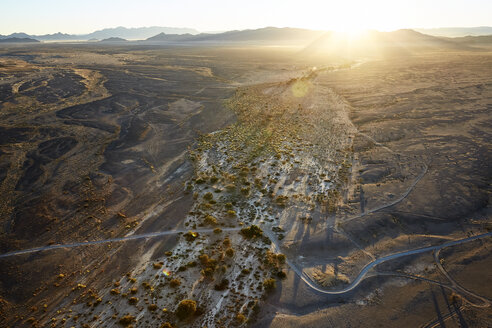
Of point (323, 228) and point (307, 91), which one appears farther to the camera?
point (307, 91)

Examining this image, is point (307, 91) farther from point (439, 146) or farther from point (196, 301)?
point (196, 301)

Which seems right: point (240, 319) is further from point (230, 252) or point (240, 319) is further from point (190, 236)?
point (190, 236)

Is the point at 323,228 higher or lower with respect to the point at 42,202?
lower

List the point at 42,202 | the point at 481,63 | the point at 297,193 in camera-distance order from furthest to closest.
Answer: the point at 481,63 < the point at 297,193 < the point at 42,202

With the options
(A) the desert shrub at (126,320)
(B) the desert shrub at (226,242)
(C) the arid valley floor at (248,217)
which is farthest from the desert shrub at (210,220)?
(A) the desert shrub at (126,320)

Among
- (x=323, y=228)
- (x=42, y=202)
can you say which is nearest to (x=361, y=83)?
(x=323, y=228)

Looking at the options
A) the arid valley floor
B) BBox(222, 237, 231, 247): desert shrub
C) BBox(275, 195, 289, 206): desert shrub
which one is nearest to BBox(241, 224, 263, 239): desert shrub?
the arid valley floor
